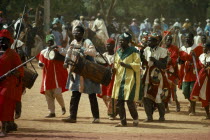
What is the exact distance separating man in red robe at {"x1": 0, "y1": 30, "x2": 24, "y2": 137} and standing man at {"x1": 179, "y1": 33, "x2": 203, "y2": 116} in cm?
518

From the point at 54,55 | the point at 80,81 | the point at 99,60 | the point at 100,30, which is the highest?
the point at 100,30

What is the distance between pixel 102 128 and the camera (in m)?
12.3

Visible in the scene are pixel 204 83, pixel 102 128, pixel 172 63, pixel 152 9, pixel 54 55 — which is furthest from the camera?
pixel 152 9

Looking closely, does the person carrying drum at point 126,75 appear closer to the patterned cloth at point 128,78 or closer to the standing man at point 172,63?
the patterned cloth at point 128,78

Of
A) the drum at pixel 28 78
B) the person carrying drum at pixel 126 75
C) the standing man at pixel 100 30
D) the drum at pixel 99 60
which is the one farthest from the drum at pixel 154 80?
the standing man at pixel 100 30

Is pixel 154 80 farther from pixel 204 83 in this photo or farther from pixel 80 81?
pixel 80 81

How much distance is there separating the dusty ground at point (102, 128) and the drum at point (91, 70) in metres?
0.88

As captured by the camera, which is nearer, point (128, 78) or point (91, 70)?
point (128, 78)

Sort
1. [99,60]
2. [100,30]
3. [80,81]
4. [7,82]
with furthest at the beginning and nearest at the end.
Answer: [100,30], [99,60], [80,81], [7,82]

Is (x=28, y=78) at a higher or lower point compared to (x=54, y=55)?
lower

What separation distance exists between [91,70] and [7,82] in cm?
216

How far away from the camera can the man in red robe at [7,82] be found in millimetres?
10750

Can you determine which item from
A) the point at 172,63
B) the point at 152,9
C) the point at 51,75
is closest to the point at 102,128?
the point at 51,75

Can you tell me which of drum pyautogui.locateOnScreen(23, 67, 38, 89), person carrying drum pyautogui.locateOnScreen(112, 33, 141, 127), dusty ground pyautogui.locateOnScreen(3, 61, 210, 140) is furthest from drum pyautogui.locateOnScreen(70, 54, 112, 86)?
dusty ground pyautogui.locateOnScreen(3, 61, 210, 140)
